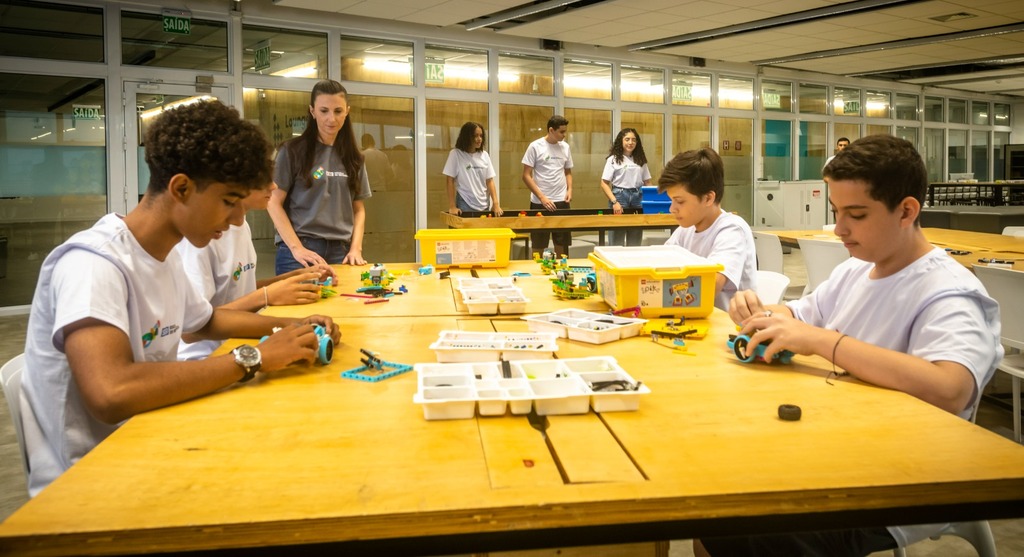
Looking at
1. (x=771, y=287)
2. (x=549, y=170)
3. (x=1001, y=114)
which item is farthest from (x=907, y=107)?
(x=771, y=287)

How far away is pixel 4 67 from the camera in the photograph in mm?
6516

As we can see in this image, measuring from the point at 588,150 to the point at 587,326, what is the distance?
8.77m

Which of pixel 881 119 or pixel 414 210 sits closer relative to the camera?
pixel 414 210

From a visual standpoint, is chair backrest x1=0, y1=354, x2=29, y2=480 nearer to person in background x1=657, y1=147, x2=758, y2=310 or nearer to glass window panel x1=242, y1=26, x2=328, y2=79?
person in background x1=657, y1=147, x2=758, y2=310

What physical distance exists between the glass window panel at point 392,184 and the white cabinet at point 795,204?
564 cm

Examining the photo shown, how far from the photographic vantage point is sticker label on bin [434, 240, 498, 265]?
11.5 ft

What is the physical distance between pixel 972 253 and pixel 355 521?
4.37 metres

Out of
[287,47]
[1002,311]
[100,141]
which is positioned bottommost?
[1002,311]

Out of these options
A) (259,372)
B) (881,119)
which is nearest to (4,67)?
(259,372)

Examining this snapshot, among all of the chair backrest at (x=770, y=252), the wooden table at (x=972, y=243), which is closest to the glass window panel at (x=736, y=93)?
the wooden table at (x=972, y=243)

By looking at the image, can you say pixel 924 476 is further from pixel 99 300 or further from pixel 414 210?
pixel 414 210

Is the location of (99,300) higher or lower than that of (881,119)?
lower

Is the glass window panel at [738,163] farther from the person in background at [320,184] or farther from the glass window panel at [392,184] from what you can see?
the person in background at [320,184]

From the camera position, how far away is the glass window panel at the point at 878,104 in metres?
13.6
